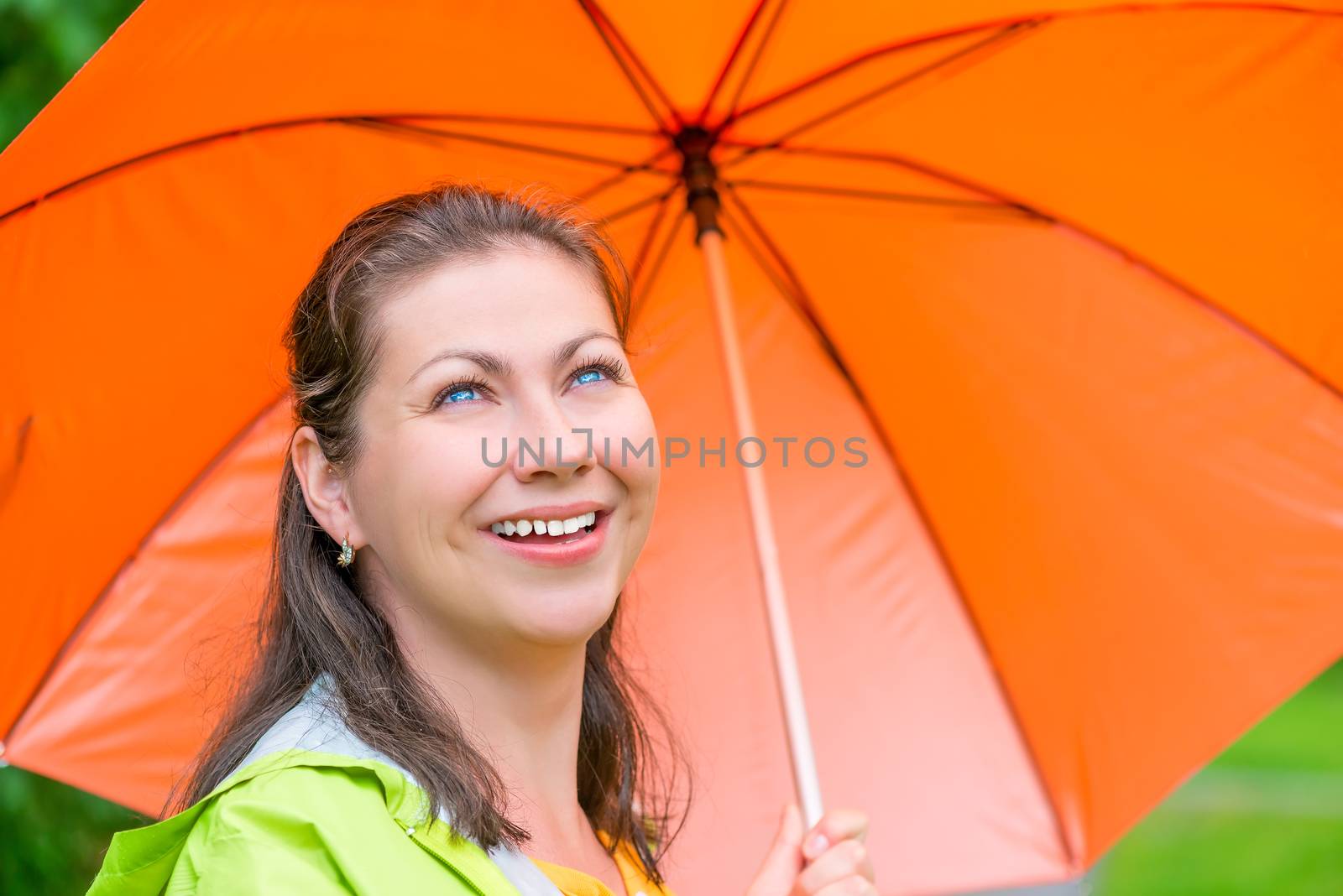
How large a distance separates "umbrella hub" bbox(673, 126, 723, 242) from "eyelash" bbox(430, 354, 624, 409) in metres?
0.66

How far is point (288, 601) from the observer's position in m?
2.49

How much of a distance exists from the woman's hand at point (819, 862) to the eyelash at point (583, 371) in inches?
30.9

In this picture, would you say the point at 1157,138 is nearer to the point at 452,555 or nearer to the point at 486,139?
the point at 486,139

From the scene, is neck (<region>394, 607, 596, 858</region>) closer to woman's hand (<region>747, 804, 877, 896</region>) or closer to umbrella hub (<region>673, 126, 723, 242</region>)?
woman's hand (<region>747, 804, 877, 896</region>)

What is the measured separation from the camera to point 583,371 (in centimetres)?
239

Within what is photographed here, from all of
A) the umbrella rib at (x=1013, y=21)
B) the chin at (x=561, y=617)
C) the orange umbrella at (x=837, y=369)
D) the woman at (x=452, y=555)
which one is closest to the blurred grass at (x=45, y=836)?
the orange umbrella at (x=837, y=369)

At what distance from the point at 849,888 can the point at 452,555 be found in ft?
2.67

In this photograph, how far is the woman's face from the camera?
2.24 metres

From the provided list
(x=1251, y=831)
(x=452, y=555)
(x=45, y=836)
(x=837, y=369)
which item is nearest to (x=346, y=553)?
(x=452, y=555)

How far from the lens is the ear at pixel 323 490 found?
2414mm

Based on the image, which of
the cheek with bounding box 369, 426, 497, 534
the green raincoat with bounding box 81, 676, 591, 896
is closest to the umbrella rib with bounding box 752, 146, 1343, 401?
the cheek with bounding box 369, 426, 497, 534

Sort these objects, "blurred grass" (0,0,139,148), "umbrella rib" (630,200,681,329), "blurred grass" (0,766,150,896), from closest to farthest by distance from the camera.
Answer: "umbrella rib" (630,200,681,329), "blurred grass" (0,0,139,148), "blurred grass" (0,766,150,896)

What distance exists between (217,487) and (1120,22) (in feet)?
6.48

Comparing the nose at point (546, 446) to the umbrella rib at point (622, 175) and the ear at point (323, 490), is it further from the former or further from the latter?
the umbrella rib at point (622, 175)
